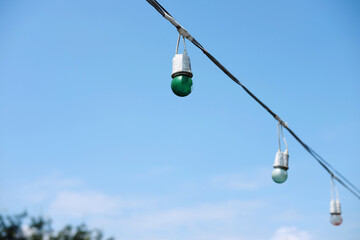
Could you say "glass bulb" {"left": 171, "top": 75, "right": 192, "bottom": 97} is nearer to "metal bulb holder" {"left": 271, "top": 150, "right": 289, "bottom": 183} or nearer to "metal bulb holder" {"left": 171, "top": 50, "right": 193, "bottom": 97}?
"metal bulb holder" {"left": 171, "top": 50, "right": 193, "bottom": 97}

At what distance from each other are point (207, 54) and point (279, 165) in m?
2.28

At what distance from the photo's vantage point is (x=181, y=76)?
3.38m

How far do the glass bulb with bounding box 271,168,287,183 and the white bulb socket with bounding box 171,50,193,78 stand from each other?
7.55ft

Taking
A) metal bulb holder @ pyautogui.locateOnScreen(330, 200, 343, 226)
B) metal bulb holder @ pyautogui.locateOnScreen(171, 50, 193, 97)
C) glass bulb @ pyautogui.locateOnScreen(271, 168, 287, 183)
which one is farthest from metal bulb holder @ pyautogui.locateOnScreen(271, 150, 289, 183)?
metal bulb holder @ pyautogui.locateOnScreen(330, 200, 343, 226)

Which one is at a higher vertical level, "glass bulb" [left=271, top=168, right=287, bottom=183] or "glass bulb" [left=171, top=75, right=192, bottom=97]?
"glass bulb" [left=271, top=168, right=287, bottom=183]

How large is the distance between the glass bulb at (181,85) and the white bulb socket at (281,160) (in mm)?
2260

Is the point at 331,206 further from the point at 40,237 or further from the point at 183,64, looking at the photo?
the point at 40,237

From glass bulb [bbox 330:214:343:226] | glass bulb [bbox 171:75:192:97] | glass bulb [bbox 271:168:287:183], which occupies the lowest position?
glass bulb [bbox 171:75:192:97]

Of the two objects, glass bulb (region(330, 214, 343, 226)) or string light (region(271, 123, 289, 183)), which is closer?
string light (region(271, 123, 289, 183))

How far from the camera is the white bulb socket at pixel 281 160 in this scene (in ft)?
16.7

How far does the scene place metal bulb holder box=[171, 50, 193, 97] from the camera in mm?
3361

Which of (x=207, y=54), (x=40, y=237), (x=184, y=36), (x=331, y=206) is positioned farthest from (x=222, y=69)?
(x=40, y=237)

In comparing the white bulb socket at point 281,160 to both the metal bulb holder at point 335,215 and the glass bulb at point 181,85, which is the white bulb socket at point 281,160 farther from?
the metal bulb holder at point 335,215

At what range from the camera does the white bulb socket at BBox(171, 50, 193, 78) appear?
11.1ft
